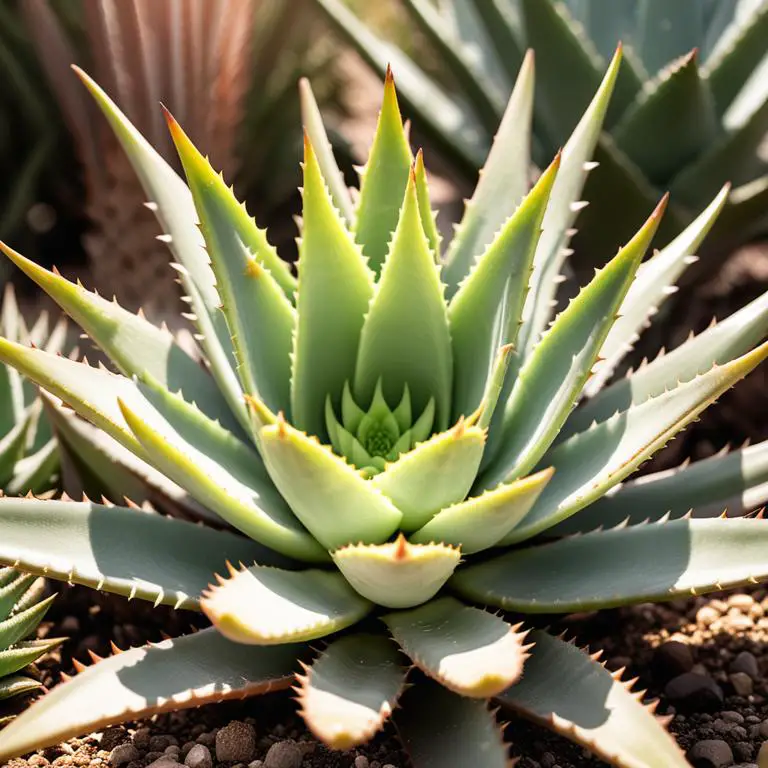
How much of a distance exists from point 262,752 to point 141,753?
6.4 inches

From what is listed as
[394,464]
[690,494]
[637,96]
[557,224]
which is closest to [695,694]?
[690,494]

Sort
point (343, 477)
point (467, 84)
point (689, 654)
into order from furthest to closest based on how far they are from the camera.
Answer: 1. point (467, 84)
2. point (689, 654)
3. point (343, 477)

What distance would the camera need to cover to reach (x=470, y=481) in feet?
4.20

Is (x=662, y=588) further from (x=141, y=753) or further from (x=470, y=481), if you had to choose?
(x=141, y=753)

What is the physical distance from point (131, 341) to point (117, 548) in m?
0.30

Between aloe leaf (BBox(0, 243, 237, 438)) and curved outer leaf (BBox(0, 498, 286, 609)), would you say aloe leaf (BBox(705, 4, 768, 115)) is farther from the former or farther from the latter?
curved outer leaf (BBox(0, 498, 286, 609))

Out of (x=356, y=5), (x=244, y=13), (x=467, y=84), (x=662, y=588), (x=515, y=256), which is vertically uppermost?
(x=356, y=5)

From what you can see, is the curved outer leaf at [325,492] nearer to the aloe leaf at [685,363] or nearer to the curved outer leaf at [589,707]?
the curved outer leaf at [589,707]

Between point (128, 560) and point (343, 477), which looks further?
point (128, 560)

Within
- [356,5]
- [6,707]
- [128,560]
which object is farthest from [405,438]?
[356,5]

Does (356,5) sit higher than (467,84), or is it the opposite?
(356,5)

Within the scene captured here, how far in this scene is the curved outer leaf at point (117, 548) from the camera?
4.10 feet

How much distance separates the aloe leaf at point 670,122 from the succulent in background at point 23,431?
3.85 ft

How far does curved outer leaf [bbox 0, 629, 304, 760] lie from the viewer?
3.63 ft
